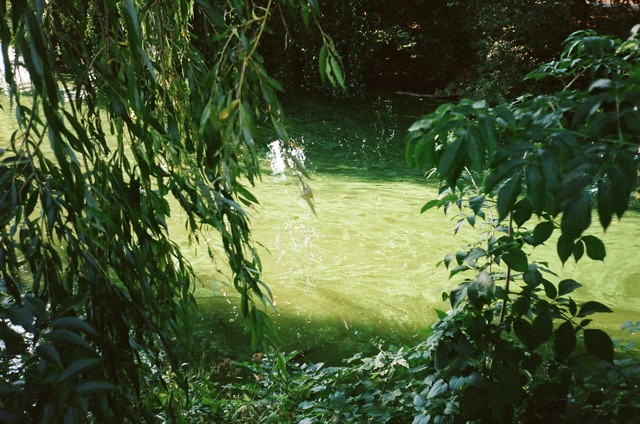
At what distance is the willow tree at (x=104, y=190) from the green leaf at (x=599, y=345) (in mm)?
742

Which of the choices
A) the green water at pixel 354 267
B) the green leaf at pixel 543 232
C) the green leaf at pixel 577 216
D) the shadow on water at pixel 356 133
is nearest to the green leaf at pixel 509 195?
the green leaf at pixel 577 216

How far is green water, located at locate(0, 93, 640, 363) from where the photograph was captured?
316 cm

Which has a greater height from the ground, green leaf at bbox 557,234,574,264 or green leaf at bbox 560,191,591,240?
green leaf at bbox 560,191,591,240

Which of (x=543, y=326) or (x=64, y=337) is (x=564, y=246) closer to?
(x=543, y=326)

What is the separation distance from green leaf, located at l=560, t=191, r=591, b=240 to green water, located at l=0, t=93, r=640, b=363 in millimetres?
1014

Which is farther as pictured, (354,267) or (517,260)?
(354,267)

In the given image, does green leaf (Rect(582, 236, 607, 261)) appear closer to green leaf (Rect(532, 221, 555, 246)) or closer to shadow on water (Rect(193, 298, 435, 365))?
green leaf (Rect(532, 221, 555, 246))

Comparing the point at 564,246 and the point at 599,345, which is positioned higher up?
the point at 564,246

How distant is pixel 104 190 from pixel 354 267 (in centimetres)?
291

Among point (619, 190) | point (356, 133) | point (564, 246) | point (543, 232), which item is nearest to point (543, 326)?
point (543, 232)

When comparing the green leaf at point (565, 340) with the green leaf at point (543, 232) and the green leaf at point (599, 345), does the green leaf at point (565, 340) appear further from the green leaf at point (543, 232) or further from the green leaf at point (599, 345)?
the green leaf at point (543, 232)

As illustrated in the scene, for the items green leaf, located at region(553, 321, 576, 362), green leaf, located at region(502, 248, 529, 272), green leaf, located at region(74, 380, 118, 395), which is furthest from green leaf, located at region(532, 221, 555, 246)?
green leaf, located at region(74, 380, 118, 395)

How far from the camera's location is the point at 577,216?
881 mm

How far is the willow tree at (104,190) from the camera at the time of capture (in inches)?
29.9
